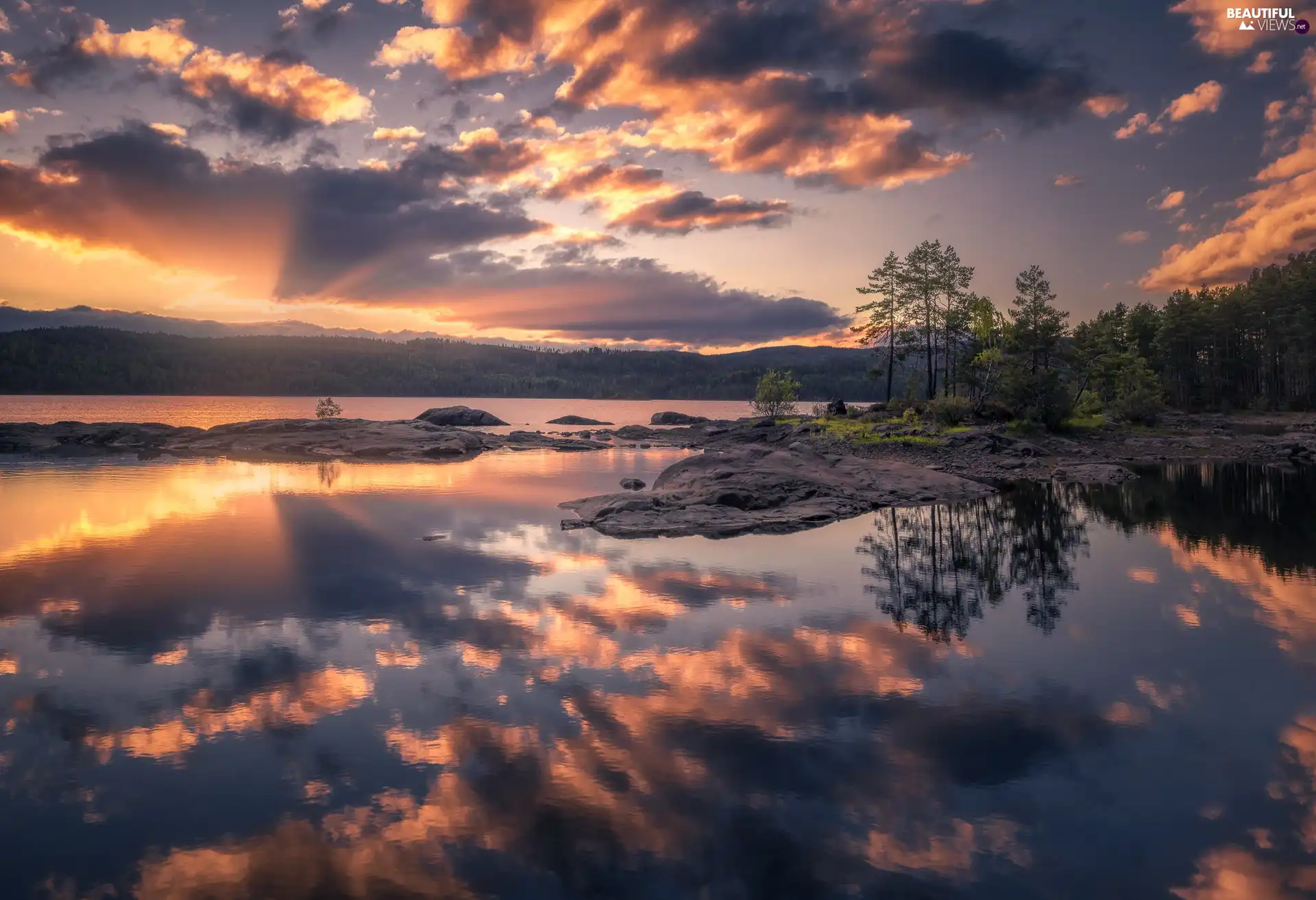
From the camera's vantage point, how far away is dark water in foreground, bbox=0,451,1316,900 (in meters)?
7.36

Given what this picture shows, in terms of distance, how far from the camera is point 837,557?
2211 cm

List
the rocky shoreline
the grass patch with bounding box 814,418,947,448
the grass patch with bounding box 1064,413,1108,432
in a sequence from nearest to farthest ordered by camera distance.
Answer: the rocky shoreline < the grass patch with bounding box 814,418,947,448 < the grass patch with bounding box 1064,413,1108,432

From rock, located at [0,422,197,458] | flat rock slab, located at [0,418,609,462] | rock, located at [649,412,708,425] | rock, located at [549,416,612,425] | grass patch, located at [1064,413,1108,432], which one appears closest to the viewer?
flat rock slab, located at [0,418,609,462]

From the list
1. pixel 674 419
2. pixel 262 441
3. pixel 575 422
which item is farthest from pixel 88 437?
pixel 674 419

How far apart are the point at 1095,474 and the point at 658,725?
43.7 meters

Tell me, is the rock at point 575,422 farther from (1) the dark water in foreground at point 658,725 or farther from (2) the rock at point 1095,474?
(1) the dark water in foreground at point 658,725

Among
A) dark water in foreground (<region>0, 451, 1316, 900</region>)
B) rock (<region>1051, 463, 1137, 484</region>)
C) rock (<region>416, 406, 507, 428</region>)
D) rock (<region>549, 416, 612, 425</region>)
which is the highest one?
rock (<region>416, 406, 507, 428</region>)

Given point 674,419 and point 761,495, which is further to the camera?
point 674,419

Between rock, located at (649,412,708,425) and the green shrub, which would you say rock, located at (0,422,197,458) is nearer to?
the green shrub

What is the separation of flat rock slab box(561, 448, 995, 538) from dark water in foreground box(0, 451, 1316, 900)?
4.85 meters

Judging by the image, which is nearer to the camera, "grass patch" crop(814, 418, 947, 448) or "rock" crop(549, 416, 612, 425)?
"grass patch" crop(814, 418, 947, 448)

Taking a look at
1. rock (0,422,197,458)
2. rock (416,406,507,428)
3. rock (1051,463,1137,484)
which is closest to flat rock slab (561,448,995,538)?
rock (1051,463,1137,484)

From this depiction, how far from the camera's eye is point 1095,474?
4488 cm

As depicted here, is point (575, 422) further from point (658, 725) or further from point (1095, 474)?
point (658, 725)
